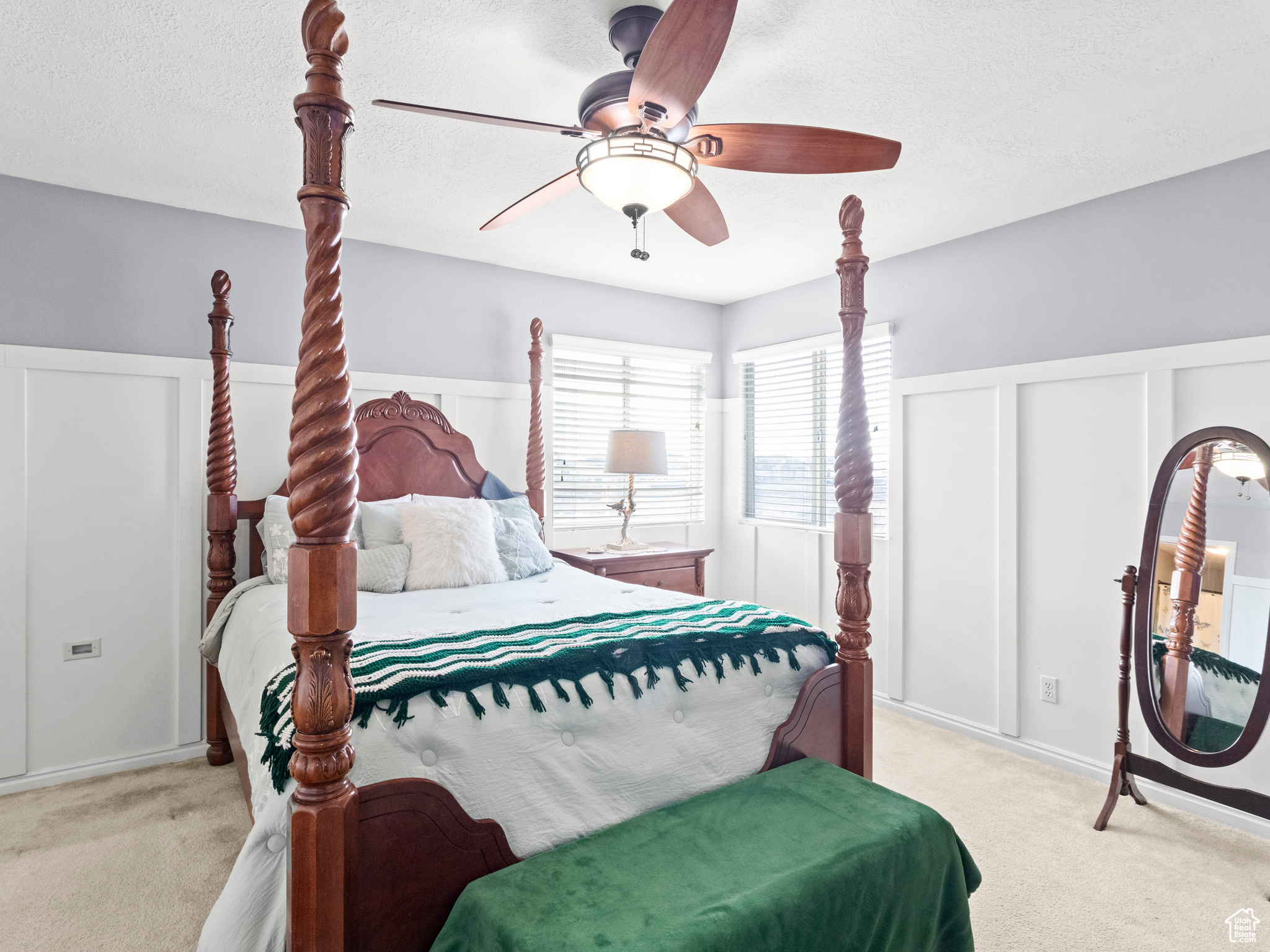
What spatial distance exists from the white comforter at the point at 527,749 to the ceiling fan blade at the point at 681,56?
54.9 inches

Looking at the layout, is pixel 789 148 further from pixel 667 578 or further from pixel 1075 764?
pixel 1075 764

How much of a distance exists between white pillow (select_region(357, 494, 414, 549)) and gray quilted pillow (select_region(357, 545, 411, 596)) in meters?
0.08

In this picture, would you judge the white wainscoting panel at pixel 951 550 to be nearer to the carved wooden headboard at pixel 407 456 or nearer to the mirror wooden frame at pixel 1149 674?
the mirror wooden frame at pixel 1149 674

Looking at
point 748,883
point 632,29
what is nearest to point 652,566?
point 748,883

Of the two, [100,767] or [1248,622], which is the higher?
[1248,622]

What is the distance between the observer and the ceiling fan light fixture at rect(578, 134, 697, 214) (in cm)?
Answer: 174

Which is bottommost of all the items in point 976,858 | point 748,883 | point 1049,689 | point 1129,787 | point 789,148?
point 976,858

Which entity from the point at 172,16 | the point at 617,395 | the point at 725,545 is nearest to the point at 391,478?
the point at 617,395

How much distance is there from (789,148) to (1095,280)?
6.24 feet

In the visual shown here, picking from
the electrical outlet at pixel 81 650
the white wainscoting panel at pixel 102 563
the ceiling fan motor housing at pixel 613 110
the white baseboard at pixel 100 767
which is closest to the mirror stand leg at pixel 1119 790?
the ceiling fan motor housing at pixel 613 110

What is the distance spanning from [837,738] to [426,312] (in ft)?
9.58

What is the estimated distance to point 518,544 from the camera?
10.6 ft

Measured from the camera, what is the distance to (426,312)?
3803 millimetres

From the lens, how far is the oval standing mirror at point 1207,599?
7.59ft
